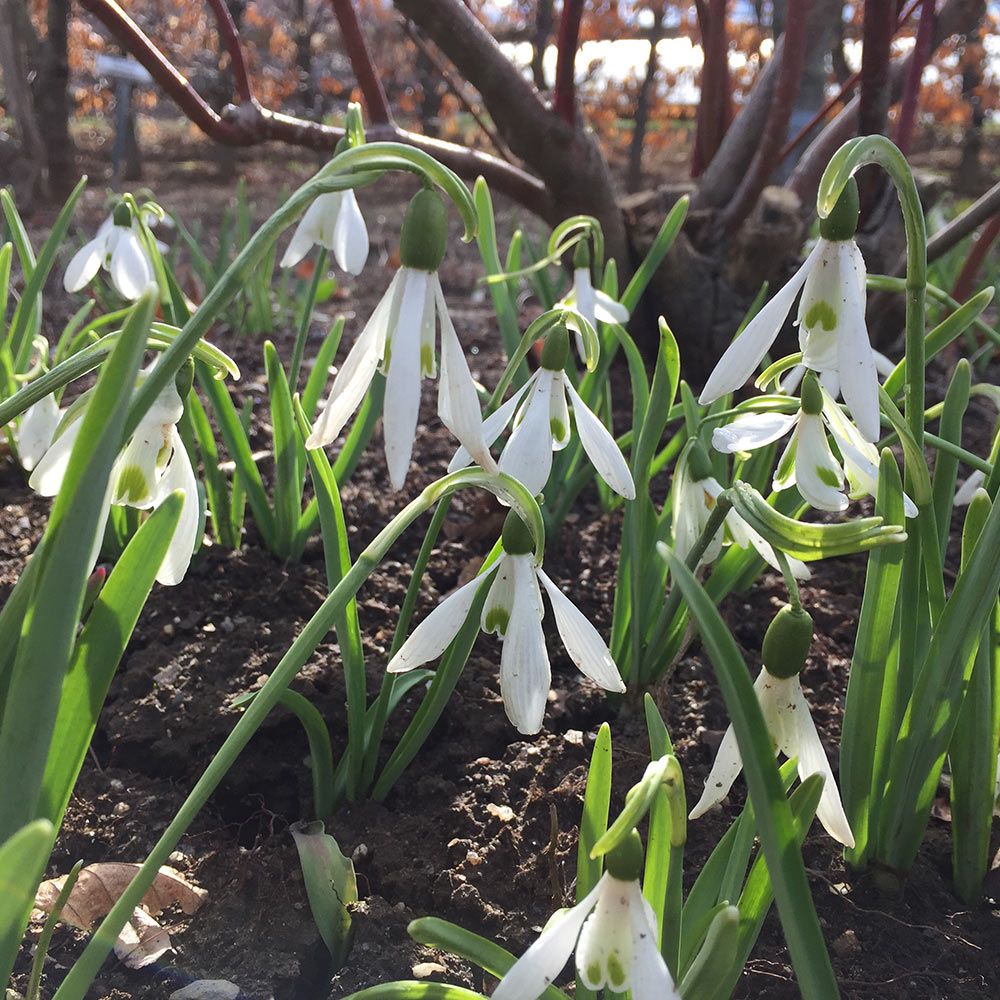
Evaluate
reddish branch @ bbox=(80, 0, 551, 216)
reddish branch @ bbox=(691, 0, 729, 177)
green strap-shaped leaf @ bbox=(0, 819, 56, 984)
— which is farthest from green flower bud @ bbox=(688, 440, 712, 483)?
reddish branch @ bbox=(691, 0, 729, 177)

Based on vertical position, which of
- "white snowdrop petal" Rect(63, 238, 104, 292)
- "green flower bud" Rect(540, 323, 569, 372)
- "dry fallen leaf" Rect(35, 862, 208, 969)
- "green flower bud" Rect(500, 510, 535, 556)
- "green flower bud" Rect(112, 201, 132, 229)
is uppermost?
"green flower bud" Rect(112, 201, 132, 229)

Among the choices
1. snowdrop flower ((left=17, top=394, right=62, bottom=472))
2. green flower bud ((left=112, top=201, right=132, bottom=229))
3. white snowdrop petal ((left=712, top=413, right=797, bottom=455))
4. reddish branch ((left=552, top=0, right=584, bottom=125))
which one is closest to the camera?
white snowdrop petal ((left=712, top=413, right=797, bottom=455))

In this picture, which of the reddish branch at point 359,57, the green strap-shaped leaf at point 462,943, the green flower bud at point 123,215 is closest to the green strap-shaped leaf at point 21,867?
the green strap-shaped leaf at point 462,943

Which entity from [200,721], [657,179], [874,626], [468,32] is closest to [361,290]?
[468,32]

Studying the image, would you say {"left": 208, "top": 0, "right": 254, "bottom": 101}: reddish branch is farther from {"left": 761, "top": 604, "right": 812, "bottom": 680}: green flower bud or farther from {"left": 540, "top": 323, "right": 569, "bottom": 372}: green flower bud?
{"left": 761, "top": 604, "right": 812, "bottom": 680}: green flower bud

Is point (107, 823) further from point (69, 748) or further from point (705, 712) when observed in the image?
point (705, 712)

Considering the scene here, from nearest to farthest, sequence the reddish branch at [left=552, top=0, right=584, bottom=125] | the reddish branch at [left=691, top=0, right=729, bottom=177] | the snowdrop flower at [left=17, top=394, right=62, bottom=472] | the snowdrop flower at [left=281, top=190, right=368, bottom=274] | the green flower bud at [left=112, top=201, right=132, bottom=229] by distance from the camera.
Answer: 1. the snowdrop flower at [left=281, top=190, right=368, bottom=274]
2. the snowdrop flower at [left=17, top=394, right=62, bottom=472]
3. the green flower bud at [left=112, top=201, right=132, bottom=229]
4. the reddish branch at [left=552, top=0, right=584, bottom=125]
5. the reddish branch at [left=691, top=0, right=729, bottom=177]

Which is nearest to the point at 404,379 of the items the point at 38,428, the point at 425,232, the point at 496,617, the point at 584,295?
the point at 425,232
